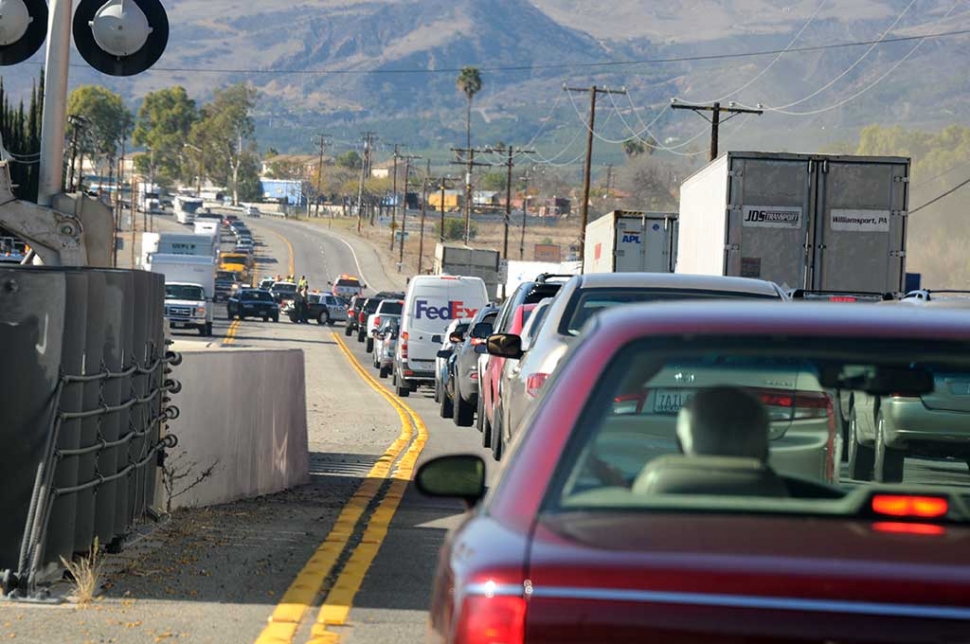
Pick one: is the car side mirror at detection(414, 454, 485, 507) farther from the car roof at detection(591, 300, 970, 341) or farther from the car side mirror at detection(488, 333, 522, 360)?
the car side mirror at detection(488, 333, 522, 360)

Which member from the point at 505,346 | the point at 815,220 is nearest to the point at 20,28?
the point at 505,346

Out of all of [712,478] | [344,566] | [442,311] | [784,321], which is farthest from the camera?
[442,311]

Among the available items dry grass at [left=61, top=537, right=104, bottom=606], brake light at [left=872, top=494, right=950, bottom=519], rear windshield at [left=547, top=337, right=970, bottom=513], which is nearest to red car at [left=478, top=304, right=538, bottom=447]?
dry grass at [left=61, top=537, right=104, bottom=606]

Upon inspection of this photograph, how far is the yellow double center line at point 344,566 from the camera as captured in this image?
7.34 m

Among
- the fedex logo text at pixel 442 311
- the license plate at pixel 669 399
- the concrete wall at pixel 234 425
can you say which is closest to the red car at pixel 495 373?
the concrete wall at pixel 234 425

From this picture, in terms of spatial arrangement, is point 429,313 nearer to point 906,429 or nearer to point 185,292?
point 906,429

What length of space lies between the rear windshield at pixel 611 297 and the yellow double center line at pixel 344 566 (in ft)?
6.27

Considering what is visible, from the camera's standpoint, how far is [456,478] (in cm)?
453

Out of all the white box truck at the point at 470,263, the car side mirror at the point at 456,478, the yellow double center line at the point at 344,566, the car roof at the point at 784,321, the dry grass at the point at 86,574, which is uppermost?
the white box truck at the point at 470,263

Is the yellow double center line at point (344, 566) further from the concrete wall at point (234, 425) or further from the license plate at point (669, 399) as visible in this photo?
the license plate at point (669, 399)

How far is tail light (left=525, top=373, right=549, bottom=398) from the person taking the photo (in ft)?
34.9

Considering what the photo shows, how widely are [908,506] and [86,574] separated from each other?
16.9ft

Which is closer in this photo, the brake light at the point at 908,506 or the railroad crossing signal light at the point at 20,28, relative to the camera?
the brake light at the point at 908,506

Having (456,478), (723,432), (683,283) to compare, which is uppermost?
(683,283)
